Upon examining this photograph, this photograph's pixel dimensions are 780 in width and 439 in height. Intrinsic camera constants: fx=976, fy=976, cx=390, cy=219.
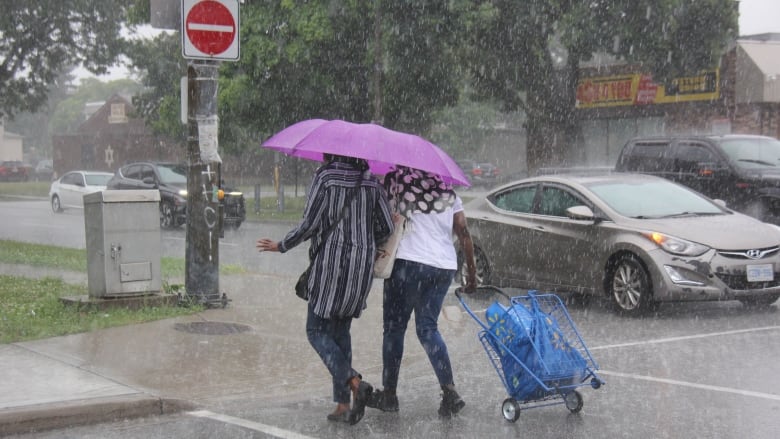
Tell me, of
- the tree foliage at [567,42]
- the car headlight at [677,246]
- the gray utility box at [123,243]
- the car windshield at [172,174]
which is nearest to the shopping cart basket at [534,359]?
the car headlight at [677,246]

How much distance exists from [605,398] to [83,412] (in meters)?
3.48

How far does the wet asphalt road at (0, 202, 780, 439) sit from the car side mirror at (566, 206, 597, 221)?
1136 millimetres

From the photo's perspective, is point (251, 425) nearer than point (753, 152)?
Yes

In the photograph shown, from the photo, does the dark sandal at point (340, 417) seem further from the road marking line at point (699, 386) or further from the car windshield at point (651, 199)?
the car windshield at point (651, 199)

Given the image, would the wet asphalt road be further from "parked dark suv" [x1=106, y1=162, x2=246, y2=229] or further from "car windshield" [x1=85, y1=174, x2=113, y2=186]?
"car windshield" [x1=85, y1=174, x2=113, y2=186]

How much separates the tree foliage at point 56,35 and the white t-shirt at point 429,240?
99.2 feet

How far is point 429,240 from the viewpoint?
6266 mm

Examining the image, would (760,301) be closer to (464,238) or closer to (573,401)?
(573,401)

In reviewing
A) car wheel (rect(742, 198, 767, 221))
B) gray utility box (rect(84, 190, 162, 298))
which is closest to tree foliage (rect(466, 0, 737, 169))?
car wheel (rect(742, 198, 767, 221))

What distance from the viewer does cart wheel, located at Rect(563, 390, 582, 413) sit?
6.27 m

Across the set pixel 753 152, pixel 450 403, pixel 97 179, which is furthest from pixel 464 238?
pixel 97 179

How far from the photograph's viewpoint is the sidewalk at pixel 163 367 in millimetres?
6234

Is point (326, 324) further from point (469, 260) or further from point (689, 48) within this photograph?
point (689, 48)

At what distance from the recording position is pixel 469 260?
6.45 metres
